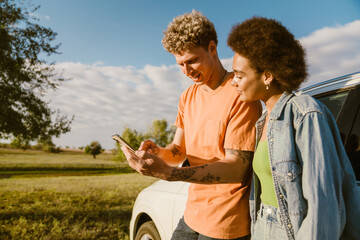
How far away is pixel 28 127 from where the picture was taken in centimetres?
854

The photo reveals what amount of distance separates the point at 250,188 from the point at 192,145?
52 cm

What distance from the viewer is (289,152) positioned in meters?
1.36

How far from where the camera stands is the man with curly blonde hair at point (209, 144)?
1.81 meters

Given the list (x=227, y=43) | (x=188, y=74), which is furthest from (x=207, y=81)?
(x=227, y=43)

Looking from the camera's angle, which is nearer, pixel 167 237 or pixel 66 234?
pixel 167 237

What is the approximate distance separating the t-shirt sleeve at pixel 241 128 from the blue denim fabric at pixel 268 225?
1.31 feet

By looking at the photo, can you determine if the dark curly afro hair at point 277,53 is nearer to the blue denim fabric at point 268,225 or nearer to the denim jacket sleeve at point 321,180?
the denim jacket sleeve at point 321,180

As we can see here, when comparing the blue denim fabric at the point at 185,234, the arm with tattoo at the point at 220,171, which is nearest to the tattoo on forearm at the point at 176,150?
the blue denim fabric at the point at 185,234

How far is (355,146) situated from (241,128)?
0.72 m

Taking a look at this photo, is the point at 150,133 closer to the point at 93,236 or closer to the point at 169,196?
the point at 93,236

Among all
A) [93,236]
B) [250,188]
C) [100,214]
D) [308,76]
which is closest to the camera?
[308,76]

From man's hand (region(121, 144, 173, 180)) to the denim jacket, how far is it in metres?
0.65

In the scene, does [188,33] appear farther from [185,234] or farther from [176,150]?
[185,234]

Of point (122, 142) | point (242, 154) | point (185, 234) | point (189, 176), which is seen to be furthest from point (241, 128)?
point (185, 234)
